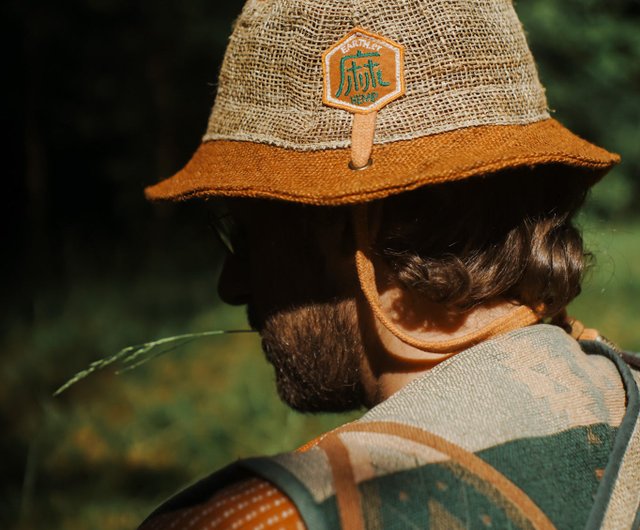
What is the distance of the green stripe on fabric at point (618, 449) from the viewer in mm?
1315

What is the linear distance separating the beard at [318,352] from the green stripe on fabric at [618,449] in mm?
559

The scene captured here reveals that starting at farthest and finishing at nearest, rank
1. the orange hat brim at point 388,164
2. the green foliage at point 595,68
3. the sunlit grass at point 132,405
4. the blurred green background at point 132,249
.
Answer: the green foliage at point 595,68 < the blurred green background at point 132,249 < the sunlit grass at point 132,405 < the orange hat brim at point 388,164

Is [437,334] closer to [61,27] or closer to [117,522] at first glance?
[117,522]

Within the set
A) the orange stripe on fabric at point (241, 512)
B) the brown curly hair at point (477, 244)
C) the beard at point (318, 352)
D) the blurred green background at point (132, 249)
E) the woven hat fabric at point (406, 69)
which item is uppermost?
the woven hat fabric at point (406, 69)

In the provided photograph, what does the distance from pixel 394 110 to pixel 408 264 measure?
1.04 feet

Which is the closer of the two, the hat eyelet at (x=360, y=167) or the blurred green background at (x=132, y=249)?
the hat eyelet at (x=360, y=167)

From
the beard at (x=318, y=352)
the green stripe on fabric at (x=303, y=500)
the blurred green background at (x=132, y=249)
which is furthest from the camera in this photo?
the blurred green background at (x=132, y=249)

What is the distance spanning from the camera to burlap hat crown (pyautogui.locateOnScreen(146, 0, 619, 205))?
5.05 ft

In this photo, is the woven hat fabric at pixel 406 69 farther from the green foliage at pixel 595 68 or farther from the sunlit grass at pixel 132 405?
the green foliage at pixel 595 68

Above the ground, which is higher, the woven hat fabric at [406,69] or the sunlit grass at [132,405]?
the woven hat fabric at [406,69]

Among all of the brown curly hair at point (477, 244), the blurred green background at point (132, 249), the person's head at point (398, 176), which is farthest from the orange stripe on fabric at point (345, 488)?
the blurred green background at point (132, 249)

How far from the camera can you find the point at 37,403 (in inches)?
178

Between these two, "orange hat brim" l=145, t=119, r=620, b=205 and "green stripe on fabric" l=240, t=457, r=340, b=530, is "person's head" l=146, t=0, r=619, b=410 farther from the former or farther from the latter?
"green stripe on fabric" l=240, t=457, r=340, b=530

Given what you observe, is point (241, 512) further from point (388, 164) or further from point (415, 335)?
point (388, 164)
